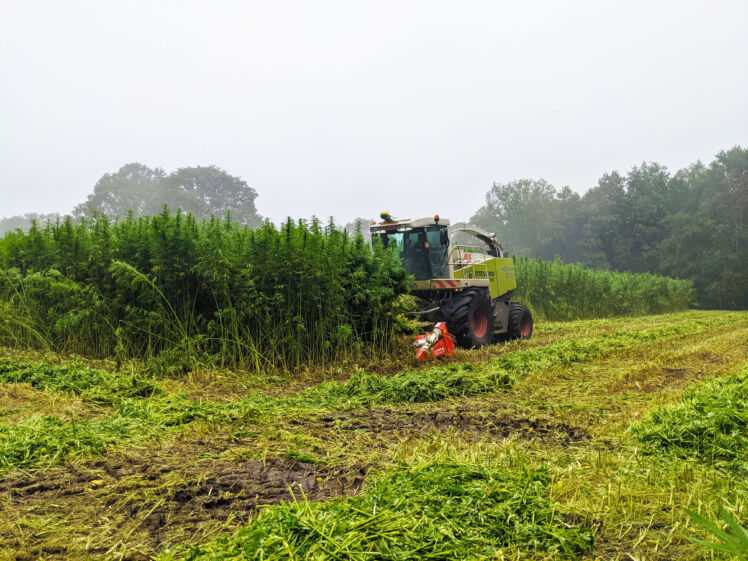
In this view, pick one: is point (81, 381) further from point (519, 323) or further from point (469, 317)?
point (519, 323)

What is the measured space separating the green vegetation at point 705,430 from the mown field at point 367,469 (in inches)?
0.6

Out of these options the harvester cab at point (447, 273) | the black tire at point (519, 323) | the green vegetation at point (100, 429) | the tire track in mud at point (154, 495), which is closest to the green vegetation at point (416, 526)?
the tire track in mud at point (154, 495)

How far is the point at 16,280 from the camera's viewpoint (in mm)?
8477

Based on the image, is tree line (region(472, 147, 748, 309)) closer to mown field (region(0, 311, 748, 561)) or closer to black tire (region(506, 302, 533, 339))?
black tire (region(506, 302, 533, 339))

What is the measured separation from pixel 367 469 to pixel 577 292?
65.5ft

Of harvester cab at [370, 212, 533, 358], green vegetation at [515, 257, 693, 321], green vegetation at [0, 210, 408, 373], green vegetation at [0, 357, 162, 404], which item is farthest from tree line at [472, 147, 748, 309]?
green vegetation at [0, 357, 162, 404]

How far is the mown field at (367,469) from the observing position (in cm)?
229

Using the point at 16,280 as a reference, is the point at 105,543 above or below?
below

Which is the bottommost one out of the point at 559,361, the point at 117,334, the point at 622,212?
the point at 559,361

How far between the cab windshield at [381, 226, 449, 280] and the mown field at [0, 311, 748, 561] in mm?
4249

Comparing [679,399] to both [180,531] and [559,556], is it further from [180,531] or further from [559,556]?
[180,531]

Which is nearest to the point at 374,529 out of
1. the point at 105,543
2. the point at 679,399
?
the point at 105,543

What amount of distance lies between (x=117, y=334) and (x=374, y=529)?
6.20m

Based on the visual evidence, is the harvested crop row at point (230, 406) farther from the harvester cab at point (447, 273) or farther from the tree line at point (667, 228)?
the tree line at point (667, 228)
